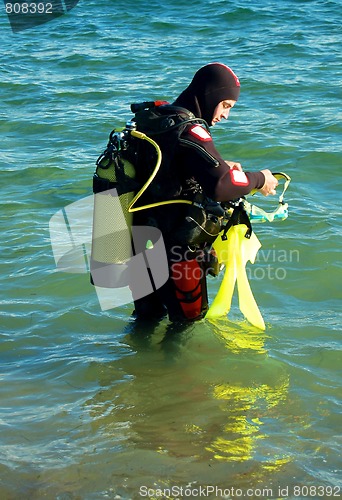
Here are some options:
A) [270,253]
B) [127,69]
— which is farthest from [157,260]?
[127,69]

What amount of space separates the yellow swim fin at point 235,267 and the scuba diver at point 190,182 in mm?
70

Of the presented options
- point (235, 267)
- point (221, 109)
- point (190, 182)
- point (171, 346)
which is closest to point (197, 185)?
point (190, 182)

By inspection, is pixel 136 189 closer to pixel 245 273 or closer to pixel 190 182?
pixel 190 182

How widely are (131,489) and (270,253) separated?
3469mm

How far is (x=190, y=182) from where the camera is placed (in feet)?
13.7

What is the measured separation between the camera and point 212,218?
13.8 ft

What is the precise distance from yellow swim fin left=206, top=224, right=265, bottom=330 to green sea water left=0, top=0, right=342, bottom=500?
36cm

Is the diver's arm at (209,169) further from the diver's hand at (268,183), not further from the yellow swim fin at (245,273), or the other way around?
the yellow swim fin at (245,273)

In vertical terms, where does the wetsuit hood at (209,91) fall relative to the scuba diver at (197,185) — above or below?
above

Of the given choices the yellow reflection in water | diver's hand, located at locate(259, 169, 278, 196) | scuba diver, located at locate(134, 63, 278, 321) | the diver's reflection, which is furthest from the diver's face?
the yellow reflection in water

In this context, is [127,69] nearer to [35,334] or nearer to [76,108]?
[76,108]

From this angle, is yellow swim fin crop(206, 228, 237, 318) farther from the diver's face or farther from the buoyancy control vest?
the diver's face

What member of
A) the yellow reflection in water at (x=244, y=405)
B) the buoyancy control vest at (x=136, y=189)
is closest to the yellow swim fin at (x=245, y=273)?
the buoyancy control vest at (x=136, y=189)

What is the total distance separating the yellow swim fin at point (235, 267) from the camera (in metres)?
4.39
